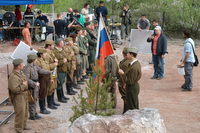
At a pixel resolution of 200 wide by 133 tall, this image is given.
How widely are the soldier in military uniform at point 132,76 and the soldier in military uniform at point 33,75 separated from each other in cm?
193

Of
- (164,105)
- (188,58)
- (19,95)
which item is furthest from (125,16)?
(19,95)

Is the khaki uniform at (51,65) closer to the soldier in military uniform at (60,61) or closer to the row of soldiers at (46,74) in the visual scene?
the row of soldiers at (46,74)

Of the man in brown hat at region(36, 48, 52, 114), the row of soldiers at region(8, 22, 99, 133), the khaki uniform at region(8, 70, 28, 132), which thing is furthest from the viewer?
the man in brown hat at region(36, 48, 52, 114)

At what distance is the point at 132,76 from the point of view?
17.5ft

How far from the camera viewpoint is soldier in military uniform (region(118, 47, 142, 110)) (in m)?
5.33

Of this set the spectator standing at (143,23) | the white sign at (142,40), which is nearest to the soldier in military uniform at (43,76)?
the white sign at (142,40)

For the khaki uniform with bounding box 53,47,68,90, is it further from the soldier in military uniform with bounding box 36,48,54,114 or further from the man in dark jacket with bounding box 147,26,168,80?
the man in dark jacket with bounding box 147,26,168,80

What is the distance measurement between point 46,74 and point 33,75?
1.36ft

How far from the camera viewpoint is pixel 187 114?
633 centimetres

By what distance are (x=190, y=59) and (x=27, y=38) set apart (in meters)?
5.95

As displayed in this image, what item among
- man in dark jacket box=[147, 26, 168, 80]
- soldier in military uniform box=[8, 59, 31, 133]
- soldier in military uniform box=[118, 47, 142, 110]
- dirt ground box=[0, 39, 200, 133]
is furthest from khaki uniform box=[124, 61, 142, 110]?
man in dark jacket box=[147, 26, 168, 80]

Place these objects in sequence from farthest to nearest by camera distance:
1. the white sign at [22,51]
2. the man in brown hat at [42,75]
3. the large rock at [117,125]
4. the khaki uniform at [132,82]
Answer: the white sign at [22,51] < the man in brown hat at [42,75] < the khaki uniform at [132,82] < the large rock at [117,125]

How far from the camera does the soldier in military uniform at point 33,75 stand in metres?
5.56

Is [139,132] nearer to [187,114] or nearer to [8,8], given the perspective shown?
[187,114]
